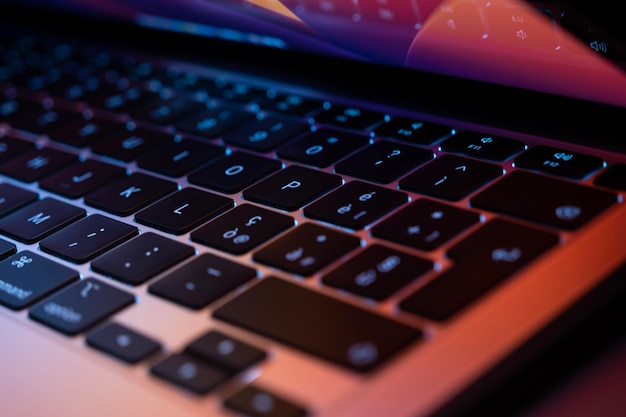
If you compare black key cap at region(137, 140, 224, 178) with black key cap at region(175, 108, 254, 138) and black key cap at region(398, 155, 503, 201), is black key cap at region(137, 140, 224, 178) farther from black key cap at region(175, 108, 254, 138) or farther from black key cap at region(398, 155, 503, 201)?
black key cap at region(398, 155, 503, 201)

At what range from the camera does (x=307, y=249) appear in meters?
0.36

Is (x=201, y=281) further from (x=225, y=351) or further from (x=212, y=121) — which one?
(x=212, y=121)

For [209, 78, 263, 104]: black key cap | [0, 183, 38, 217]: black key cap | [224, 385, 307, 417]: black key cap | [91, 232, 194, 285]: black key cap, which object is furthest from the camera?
[209, 78, 263, 104]: black key cap

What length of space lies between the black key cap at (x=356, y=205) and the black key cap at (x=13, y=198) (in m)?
0.20

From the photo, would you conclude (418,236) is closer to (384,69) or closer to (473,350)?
(473,350)

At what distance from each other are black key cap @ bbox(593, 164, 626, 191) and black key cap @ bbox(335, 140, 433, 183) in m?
0.10

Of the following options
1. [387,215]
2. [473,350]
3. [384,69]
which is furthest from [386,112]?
[473,350]

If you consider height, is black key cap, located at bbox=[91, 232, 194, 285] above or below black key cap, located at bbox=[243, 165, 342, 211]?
below

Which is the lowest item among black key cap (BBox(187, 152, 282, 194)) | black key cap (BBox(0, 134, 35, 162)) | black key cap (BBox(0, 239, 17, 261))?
black key cap (BBox(0, 134, 35, 162))

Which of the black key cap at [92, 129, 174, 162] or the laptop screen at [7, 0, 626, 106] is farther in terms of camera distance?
the black key cap at [92, 129, 174, 162]

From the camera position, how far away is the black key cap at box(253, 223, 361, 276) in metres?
0.35

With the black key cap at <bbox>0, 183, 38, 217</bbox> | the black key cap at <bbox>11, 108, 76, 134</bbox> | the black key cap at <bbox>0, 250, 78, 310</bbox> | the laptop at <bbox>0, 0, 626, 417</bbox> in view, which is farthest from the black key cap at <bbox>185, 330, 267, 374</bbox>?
the black key cap at <bbox>11, 108, 76, 134</bbox>

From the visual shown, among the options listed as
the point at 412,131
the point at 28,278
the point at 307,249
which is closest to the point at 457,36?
the point at 412,131

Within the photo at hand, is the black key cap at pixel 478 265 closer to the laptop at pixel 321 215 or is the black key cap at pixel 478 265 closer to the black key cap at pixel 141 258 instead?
the laptop at pixel 321 215
